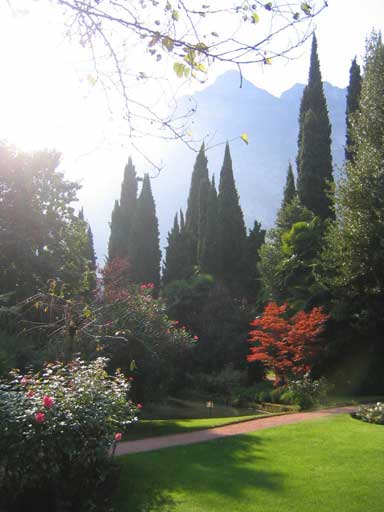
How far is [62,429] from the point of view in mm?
5637

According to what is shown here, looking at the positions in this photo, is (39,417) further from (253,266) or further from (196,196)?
(196,196)

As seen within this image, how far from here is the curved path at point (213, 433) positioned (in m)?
9.12

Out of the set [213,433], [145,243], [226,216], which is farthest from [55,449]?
[145,243]

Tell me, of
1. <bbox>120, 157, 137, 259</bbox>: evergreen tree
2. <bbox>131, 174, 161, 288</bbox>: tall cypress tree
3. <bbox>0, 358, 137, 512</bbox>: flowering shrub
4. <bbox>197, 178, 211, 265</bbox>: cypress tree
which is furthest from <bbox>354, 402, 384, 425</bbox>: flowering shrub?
<bbox>120, 157, 137, 259</bbox>: evergreen tree

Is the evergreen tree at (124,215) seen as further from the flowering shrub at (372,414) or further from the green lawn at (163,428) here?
the flowering shrub at (372,414)

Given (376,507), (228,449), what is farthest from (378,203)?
(376,507)

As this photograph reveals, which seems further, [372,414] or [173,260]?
[173,260]

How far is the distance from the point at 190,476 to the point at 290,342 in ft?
34.5

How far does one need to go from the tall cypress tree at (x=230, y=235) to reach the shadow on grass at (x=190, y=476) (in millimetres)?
21637

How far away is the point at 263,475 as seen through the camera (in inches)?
273

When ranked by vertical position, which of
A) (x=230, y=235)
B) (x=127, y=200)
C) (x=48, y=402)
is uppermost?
(x=127, y=200)

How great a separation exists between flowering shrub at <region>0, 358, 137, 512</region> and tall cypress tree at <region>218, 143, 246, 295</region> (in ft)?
78.8

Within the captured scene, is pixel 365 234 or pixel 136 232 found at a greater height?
pixel 136 232

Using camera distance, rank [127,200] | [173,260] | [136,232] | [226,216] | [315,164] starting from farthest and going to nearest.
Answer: [127,200], [136,232], [173,260], [226,216], [315,164]
